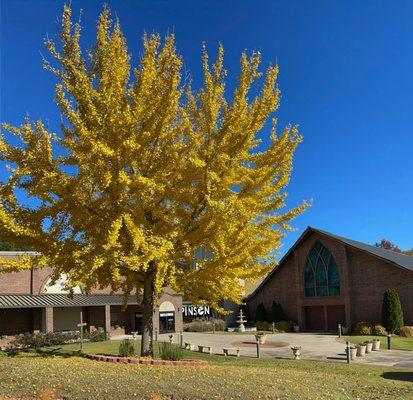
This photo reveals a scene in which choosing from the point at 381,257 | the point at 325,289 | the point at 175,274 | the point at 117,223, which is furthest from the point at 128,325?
the point at 117,223

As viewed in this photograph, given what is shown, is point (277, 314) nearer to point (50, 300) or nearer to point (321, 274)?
point (321, 274)

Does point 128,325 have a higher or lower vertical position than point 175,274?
lower

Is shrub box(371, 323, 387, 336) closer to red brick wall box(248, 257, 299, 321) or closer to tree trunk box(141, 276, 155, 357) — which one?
red brick wall box(248, 257, 299, 321)

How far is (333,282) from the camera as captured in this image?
43625 millimetres

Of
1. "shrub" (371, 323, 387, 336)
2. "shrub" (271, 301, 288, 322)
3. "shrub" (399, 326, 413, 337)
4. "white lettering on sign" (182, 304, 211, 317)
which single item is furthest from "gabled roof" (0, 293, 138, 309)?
"shrub" (399, 326, 413, 337)

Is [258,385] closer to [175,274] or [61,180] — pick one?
[175,274]

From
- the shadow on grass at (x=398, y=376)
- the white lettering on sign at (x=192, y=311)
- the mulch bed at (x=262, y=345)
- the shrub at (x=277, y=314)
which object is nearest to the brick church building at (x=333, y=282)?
the shrub at (x=277, y=314)

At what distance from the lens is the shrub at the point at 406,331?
119 feet

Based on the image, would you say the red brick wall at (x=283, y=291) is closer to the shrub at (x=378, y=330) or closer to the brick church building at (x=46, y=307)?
the shrub at (x=378, y=330)

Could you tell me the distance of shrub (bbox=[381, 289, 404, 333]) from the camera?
36906mm

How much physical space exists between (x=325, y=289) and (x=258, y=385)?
35.4 m

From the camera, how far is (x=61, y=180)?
1226cm

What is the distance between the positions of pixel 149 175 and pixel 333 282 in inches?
1330

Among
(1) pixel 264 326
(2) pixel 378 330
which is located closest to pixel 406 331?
(2) pixel 378 330
